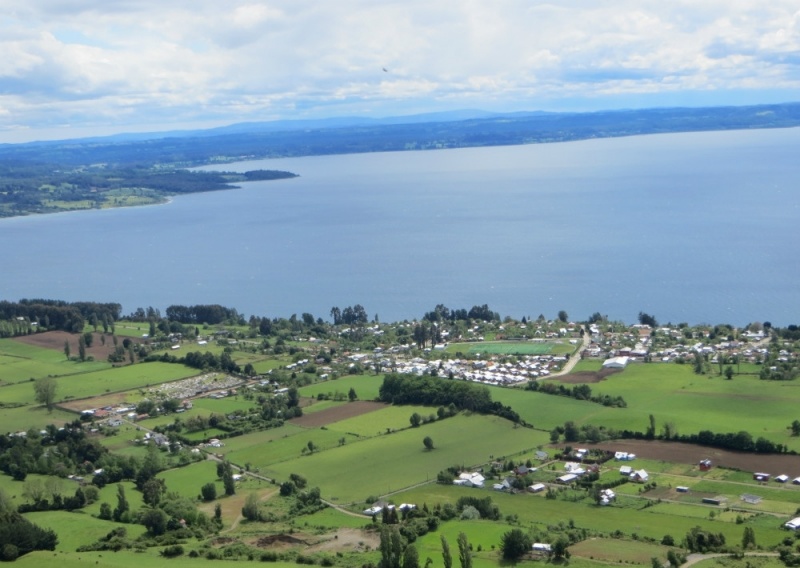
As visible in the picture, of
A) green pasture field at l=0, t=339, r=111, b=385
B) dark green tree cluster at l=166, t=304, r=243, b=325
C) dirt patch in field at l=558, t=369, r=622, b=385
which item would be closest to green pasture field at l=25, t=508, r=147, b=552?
green pasture field at l=0, t=339, r=111, b=385

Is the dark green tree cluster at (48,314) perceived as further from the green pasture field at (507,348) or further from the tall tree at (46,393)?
the green pasture field at (507,348)

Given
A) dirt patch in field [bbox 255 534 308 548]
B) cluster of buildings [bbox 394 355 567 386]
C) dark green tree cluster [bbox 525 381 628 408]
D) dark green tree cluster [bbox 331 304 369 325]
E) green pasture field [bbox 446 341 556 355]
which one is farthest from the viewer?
dark green tree cluster [bbox 331 304 369 325]

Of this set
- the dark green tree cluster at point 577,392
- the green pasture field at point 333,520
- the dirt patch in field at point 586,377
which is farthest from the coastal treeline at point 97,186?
the green pasture field at point 333,520

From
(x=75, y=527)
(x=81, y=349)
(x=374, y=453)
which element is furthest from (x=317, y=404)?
(x=81, y=349)

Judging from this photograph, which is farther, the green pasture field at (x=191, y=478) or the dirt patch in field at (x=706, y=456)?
the green pasture field at (x=191, y=478)

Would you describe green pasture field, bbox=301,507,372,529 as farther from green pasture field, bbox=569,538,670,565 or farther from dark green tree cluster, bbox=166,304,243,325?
dark green tree cluster, bbox=166,304,243,325

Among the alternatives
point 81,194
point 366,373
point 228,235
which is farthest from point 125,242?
point 366,373
